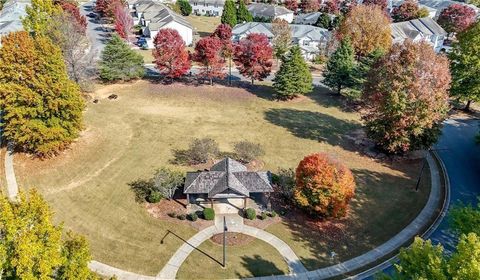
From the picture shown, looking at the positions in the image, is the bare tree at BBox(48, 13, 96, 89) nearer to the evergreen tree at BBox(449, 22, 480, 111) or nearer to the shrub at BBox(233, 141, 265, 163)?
the shrub at BBox(233, 141, 265, 163)

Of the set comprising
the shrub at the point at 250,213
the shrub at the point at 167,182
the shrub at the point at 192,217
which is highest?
the shrub at the point at 167,182

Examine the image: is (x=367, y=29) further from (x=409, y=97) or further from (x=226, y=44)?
(x=409, y=97)

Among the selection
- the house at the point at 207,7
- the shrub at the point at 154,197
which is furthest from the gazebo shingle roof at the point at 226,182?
the house at the point at 207,7

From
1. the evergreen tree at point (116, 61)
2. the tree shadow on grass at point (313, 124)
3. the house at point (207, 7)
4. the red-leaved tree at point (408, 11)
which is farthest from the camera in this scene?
the house at point (207, 7)

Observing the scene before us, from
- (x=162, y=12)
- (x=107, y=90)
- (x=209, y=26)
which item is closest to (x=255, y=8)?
(x=209, y=26)

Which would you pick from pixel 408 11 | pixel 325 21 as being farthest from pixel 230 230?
pixel 408 11

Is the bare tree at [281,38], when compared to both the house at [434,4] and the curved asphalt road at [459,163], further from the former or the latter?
the house at [434,4]

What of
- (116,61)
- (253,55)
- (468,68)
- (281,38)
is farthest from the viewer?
(281,38)
